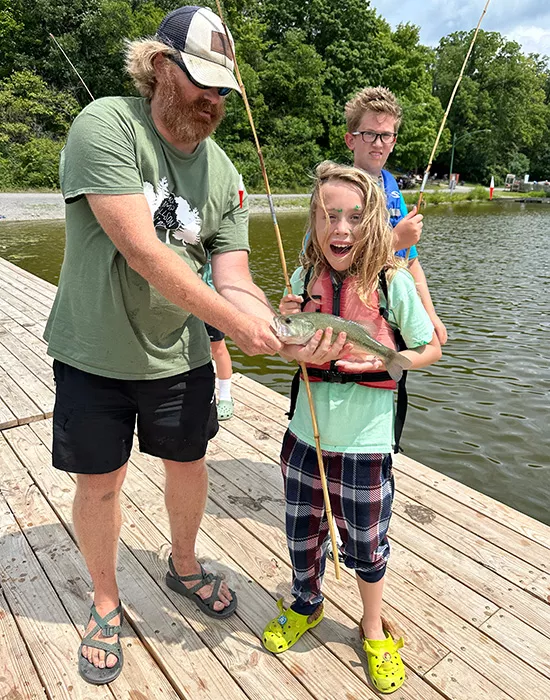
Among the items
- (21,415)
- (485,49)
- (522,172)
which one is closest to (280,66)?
(485,49)

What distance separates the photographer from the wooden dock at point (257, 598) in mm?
2170

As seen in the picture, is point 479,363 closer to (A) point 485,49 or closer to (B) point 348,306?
(B) point 348,306

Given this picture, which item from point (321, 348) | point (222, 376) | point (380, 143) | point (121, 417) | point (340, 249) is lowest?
point (222, 376)

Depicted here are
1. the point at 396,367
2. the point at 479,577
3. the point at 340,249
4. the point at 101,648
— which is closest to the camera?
the point at 396,367

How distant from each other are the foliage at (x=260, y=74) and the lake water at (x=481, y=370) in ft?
53.7

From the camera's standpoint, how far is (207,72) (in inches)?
74.8

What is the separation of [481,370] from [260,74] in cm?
4071

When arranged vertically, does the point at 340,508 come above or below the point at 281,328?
below

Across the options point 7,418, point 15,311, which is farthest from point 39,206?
point 7,418

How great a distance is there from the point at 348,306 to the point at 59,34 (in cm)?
4854

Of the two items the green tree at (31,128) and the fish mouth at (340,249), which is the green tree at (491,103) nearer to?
the green tree at (31,128)

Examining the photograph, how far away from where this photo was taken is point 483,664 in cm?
223

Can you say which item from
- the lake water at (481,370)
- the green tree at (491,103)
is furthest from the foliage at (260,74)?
the lake water at (481,370)

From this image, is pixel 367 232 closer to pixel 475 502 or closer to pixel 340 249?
pixel 340 249
